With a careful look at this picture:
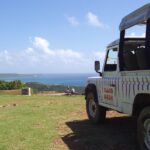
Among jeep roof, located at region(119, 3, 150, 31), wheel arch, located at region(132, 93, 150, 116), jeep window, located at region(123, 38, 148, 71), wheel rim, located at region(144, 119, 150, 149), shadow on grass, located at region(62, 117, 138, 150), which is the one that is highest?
jeep roof, located at region(119, 3, 150, 31)

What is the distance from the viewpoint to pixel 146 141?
327 inches

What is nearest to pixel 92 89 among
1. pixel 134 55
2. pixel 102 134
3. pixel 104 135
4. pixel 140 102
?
pixel 102 134

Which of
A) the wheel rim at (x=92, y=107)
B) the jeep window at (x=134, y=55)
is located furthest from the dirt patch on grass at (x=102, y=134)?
the jeep window at (x=134, y=55)

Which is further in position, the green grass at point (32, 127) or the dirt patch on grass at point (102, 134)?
the green grass at point (32, 127)

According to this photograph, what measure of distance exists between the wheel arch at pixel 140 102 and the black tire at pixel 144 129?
193 millimetres

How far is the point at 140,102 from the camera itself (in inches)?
340

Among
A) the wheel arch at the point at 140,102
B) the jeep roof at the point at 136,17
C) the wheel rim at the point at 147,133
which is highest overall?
the jeep roof at the point at 136,17

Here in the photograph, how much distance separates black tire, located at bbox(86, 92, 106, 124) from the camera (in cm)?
1232

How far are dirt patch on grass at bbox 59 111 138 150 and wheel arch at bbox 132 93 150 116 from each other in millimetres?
836

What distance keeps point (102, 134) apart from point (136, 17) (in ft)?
11.3

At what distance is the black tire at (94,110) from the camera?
1232cm

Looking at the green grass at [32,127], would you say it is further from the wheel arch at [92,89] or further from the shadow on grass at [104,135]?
the wheel arch at [92,89]

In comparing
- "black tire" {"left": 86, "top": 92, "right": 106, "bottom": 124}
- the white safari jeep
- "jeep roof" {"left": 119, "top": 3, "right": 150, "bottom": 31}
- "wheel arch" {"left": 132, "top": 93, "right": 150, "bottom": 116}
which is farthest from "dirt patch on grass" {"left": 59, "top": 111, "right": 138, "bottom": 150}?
"jeep roof" {"left": 119, "top": 3, "right": 150, "bottom": 31}

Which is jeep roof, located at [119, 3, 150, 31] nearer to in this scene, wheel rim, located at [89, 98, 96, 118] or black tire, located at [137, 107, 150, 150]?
black tire, located at [137, 107, 150, 150]
